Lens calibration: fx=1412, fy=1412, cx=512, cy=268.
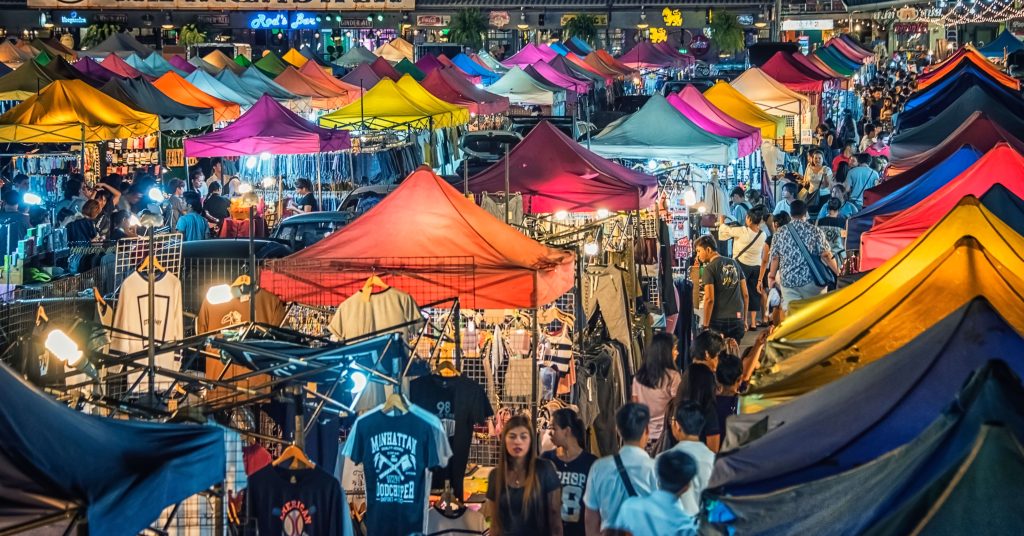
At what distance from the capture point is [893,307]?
788 cm

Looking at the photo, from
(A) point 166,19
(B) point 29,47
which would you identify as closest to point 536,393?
(B) point 29,47

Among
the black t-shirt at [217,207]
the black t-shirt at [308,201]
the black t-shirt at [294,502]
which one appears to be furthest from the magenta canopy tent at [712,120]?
the black t-shirt at [294,502]

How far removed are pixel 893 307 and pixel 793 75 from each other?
2514 centimetres

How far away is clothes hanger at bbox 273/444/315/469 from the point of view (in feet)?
23.7

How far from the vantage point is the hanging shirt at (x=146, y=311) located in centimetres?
1048

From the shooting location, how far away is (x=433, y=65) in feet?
118

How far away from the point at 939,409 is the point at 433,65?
102 ft

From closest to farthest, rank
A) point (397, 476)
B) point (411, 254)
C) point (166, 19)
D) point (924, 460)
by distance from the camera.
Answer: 1. point (924, 460)
2. point (397, 476)
3. point (411, 254)
4. point (166, 19)

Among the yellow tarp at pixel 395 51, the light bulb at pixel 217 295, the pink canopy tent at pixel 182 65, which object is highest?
the yellow tarp at pixel 395 51

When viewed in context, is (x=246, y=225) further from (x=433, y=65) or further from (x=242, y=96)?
(x=433, y=65)

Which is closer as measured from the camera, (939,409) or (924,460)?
(924,460)

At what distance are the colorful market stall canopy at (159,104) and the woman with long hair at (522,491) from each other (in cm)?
1644

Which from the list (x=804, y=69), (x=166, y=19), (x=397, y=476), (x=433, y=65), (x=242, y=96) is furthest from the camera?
(x=166, y=19)

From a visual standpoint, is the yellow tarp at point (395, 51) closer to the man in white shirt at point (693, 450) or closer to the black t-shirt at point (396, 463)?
the black t-shirt at point (396, 463)
